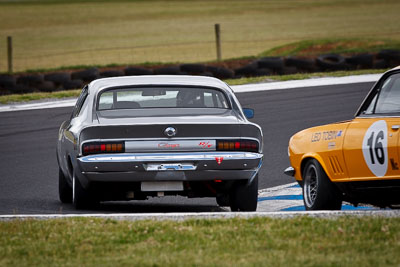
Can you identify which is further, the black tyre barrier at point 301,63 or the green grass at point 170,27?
the green grass at point 170,27

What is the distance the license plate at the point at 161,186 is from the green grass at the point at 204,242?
1379mm

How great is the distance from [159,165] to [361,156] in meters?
1.88

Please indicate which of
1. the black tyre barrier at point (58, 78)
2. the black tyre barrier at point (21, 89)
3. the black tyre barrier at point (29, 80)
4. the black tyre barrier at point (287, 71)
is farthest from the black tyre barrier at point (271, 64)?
the black tyre barrier at point (21, 89)

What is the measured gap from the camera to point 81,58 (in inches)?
1593

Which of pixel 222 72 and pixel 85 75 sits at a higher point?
pixel 85 75

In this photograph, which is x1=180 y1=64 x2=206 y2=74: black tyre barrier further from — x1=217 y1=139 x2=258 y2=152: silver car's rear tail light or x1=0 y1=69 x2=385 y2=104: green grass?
x1=217 y1=139 x2=258 y2=152: silver car's rear tail light

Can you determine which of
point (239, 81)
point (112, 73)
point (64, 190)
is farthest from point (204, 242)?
point (112, 73)

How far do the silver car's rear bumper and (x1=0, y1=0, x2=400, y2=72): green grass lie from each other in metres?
25.3

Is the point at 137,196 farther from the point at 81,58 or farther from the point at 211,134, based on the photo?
the point at 81,58

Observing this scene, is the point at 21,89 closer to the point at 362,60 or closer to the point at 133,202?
the point at 362,60

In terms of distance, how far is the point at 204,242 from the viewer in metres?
6.42

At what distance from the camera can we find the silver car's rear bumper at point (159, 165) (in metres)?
8.59

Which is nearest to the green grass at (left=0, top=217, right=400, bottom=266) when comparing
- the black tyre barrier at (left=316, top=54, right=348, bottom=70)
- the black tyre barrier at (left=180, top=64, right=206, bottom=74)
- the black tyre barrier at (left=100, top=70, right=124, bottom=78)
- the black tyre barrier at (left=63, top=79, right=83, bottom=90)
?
the black tyre barrier at (left=63, top=79, right=83, bottom=90)

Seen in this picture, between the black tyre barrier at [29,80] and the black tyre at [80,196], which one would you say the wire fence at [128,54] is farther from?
the black tyre at [80,196]
